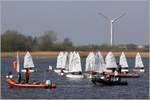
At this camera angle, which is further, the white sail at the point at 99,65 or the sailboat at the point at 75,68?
the sailboat at the point at 75,68

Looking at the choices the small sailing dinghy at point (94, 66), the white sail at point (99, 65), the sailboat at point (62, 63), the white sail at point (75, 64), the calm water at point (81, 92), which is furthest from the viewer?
the sailboat at point (62, 63)

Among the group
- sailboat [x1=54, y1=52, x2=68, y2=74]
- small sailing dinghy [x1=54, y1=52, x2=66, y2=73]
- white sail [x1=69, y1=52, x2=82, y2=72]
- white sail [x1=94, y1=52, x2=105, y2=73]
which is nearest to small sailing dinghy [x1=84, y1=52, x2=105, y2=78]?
white sail [x1=94, y1=52, x2=105, y2=73]

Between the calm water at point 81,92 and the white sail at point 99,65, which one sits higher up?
the white sail at point 99,65

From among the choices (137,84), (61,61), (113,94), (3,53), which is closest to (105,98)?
(113,94)

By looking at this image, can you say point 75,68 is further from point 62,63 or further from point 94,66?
point 62,63

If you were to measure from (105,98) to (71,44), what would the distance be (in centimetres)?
12318

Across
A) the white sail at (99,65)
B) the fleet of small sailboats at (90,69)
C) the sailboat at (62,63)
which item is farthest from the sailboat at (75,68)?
the sailboat at (62,63)

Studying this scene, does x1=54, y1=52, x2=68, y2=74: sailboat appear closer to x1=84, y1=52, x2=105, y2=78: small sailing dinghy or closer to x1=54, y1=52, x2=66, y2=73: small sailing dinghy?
x1=54, y1=52, x2=66, y2=73: small sailing dinghy

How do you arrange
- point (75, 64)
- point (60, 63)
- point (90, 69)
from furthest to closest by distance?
Answer: point (60, 63), point (75, 64), point (90, 69)

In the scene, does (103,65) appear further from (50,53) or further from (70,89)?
(50,53)

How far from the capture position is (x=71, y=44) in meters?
199

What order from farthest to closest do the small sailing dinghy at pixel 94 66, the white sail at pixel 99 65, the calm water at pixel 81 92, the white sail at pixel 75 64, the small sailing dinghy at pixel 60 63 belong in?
the small sailing dinghy at pixel 60 63
the white sail at pixel 75 64
the white sail at pixel 99 65
the small sailing dinghy at pixel 94 66
the calm water at pixel 81 92

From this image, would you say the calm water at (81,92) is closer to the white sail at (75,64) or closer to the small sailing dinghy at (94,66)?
the small sailing dinghy at (94,66)

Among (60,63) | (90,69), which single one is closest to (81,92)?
(90,69)
